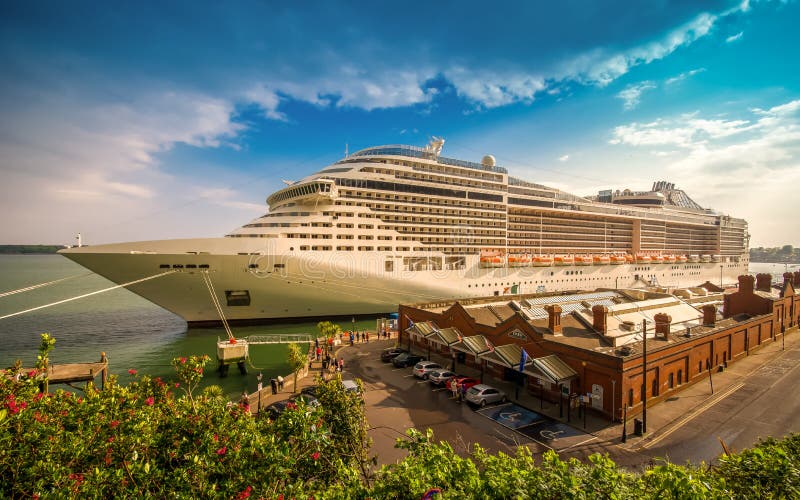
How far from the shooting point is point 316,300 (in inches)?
1342

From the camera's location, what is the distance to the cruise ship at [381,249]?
30.2 m

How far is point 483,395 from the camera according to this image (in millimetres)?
16812

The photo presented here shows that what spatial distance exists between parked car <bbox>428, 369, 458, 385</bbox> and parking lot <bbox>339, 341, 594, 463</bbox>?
0.32 m

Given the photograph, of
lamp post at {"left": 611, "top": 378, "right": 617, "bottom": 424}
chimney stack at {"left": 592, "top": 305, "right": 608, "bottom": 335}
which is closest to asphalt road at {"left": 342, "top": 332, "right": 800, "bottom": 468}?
lamp post at {"left": 611, "top": 378, "right": 617, "bottom": 424}

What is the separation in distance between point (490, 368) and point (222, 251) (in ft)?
74.8

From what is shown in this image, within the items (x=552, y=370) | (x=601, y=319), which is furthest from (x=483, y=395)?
(x=601, y=319)

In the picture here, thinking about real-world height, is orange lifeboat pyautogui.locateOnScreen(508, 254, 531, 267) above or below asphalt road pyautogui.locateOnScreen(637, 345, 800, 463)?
above

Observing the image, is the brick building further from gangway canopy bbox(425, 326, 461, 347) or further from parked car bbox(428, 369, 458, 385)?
parked car bbox(428, 369, 458, 385)

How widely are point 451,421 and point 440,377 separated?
4.08 m

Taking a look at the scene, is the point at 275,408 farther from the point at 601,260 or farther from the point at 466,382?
the point at 601,260

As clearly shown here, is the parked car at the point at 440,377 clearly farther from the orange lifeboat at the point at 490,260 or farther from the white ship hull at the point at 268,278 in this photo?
the orange lifeboat at the point at 490,260

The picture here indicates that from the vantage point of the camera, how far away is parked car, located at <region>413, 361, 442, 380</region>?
20219 millimetres

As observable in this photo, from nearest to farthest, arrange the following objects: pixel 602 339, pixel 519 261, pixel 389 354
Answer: pixel 602 339 → pixel 389 354 → pixel 519 261

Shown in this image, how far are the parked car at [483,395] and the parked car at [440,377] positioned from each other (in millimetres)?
2221
